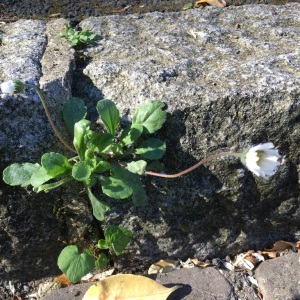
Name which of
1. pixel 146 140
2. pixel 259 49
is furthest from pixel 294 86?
pixel 146 140

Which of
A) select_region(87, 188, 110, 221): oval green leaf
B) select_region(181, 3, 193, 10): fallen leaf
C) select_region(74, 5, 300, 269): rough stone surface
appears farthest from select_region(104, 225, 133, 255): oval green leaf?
select_region(181, 3, 193, 10): fallen leaf

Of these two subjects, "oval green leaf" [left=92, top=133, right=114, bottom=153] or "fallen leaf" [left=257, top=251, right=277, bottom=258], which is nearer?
"oval green leaf" [left=92, top=133, right=114, bottom=153]

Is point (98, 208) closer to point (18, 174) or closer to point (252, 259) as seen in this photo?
point (18, 174)

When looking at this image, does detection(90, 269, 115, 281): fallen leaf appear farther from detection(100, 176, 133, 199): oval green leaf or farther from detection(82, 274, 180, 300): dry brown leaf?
detection(100, 176, 133, 199): oval green leaf

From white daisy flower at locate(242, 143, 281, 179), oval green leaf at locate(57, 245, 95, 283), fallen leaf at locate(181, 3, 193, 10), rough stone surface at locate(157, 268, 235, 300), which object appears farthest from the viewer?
fallen leaf at locate(181, 3, 193, 10)

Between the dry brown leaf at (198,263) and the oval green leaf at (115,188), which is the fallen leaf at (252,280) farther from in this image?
the oval green leaf at (115,188)

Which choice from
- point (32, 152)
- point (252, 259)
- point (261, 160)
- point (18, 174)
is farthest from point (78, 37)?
point (252, 259)
